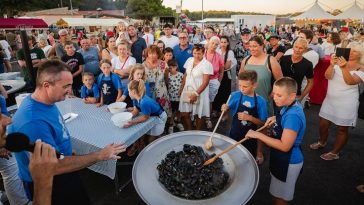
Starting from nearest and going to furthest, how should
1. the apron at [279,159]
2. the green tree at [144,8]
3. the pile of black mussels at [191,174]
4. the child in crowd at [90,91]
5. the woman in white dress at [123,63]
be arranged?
the pile of black mussels at [191,174] → the apron at [279,159] → the child in crowd at [90,91] → the woman in white dress at [123,63] → the green tree at [144,8]

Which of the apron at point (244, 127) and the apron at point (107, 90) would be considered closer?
the apron at point (244, 127)

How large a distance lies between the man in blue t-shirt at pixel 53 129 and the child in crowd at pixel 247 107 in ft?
5.32

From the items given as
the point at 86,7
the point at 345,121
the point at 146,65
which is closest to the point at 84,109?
the point at 146,65

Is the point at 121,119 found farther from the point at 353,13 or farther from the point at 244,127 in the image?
the point at 353,13

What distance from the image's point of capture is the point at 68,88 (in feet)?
6.47

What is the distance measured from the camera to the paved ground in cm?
317

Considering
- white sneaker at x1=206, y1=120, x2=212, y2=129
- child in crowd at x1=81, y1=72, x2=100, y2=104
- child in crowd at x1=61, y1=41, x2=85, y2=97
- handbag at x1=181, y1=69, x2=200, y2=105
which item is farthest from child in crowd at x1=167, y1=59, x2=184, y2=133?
child in crowd at x1=61, y1=41, x2=85, y2=97

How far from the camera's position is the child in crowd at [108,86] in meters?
4.18

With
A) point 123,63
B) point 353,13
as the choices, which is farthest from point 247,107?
point 353,13

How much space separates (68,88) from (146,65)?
2739 millimetres

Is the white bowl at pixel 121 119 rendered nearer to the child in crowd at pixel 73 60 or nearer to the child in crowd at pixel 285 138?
the child in crowd at pixel 285 138

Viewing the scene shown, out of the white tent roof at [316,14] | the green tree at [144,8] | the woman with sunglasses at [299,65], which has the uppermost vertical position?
the green tree at [144,8]

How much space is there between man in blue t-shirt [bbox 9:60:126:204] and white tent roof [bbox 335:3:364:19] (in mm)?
21624

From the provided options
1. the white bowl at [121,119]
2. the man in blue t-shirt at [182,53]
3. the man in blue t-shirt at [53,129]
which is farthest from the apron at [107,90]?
the man in blue t-shirt at [53,129]
